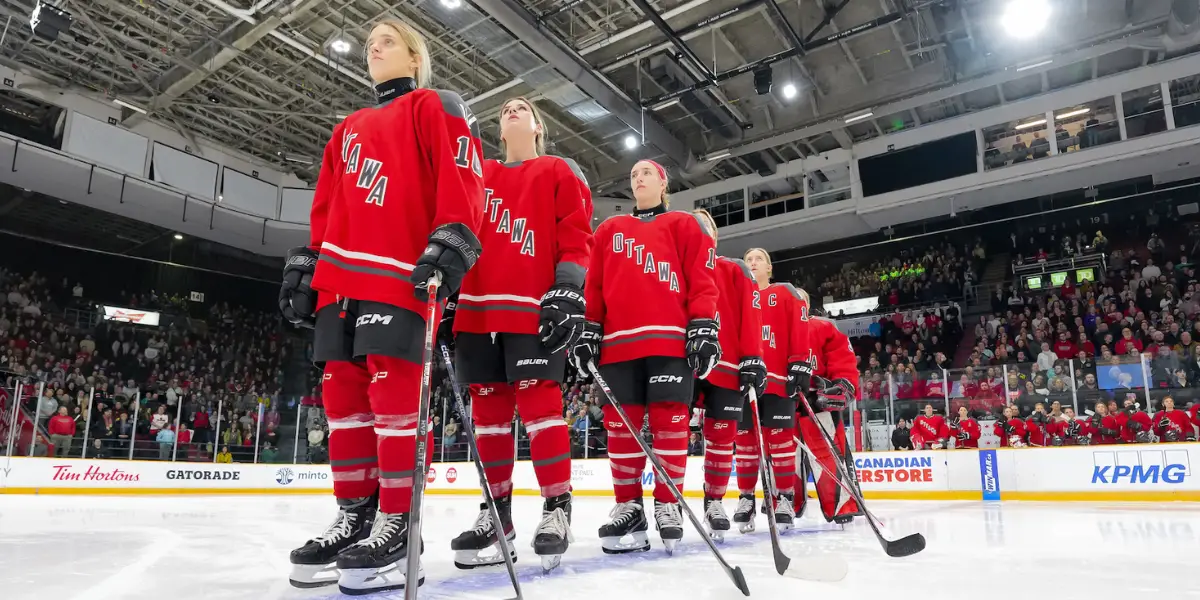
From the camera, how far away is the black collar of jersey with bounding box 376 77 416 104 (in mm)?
2045

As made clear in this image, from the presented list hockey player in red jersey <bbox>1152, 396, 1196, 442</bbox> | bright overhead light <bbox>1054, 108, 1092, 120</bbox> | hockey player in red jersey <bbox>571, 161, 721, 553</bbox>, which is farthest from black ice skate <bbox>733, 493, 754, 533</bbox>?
bright overhead light <bbox>1054, 108, 1092, 120</bbox>

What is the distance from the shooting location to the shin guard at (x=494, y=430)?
223cm

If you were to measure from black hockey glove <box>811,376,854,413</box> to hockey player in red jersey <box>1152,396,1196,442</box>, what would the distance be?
14.9ft

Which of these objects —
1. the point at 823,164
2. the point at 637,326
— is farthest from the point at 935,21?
the point at 637,326

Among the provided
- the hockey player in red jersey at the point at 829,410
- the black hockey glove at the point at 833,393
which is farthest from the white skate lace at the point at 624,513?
the black hockey glove at the point at 833,393

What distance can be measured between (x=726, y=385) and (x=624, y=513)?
2.93 feet

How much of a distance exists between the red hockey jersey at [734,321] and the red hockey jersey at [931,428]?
5390 millimetres

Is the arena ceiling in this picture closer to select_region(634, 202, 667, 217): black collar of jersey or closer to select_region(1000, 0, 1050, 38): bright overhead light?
select_region(1000, 0, 1050, 38): bright overhead light

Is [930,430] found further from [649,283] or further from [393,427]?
[393,427]

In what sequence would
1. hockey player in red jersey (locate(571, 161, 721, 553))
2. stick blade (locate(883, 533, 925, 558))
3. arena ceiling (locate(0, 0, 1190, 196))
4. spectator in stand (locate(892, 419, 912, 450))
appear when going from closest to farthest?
stick blade (locate(883, 533, 925, 558)), hockey player in red jersey (locate(571, 161, 721, 553)), spectator in stand (locate(892, 419, 912, 450)), arena ceiling (locate(0, 0, 1190, 196))

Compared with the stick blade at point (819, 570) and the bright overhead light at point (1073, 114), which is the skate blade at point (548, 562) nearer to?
the stick blade at point (819, 570)

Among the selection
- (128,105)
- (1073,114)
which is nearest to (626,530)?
(128,105)

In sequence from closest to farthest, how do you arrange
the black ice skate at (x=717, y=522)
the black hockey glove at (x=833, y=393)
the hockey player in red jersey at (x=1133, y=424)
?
the black ice skate at (x=717, y=522) → the black hockey glove at (x=833, y=393) → the hockey player in red jersey at (x=1133, y=424)

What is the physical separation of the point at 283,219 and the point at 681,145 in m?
7.90
